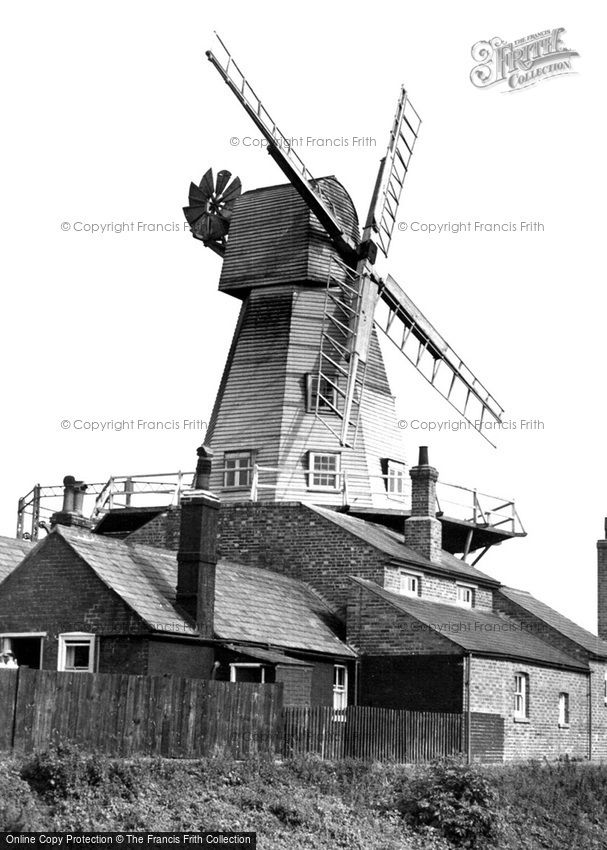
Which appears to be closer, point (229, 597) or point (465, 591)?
point (229, 597)

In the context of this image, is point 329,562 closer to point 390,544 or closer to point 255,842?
point 390,544

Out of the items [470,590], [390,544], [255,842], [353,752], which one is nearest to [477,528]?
[470,590]

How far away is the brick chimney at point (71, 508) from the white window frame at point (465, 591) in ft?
37.0

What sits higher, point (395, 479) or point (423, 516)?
point (395, 479)

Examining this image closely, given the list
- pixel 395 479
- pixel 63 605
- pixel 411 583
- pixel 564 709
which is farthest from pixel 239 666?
pixel 395 479

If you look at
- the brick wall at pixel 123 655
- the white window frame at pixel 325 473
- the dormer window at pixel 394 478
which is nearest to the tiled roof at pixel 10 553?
the brick wall at pixel 123 655

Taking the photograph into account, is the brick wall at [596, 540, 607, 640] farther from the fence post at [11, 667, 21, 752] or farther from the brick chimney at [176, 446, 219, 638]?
the fence post at [11, 667, 21, 752]

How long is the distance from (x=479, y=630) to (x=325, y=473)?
661 centimetres

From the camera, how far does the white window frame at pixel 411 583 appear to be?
38.1 meters

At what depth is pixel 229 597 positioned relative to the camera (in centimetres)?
3325

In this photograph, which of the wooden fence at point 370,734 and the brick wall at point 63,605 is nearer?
the wooden fence at point 370,734

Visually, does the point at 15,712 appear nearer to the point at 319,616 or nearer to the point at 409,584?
the point at 319,616

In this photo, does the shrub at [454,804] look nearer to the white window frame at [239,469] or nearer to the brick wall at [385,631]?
the brick wall at [385,631]

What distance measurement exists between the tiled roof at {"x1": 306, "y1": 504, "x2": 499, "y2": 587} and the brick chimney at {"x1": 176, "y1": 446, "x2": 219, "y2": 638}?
7104mm
